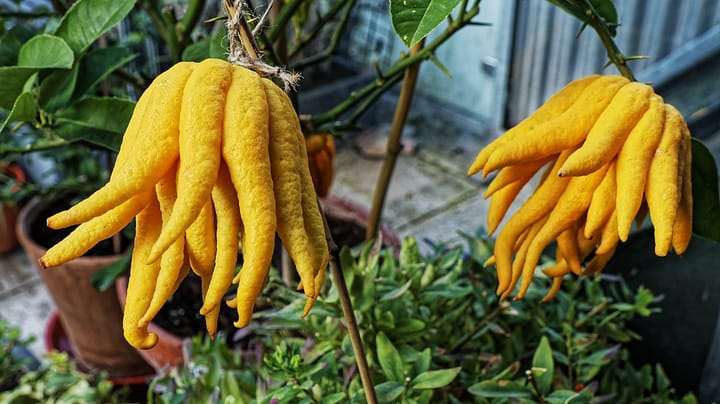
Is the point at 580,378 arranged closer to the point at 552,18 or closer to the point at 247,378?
the point at 247,378

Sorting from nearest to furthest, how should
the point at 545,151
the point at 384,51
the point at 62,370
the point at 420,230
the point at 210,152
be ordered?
the point at 210,152 < the point at 545,151 < the point at 62,370 < the point at 420,230 < the point at 384,51

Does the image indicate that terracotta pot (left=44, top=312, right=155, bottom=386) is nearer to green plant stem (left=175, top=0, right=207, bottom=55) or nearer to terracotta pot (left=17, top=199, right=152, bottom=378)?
terracotta pot (left=17, top=199, right=152, bottom=378)

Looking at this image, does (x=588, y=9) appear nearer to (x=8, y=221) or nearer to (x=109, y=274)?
(x=109, y=274)

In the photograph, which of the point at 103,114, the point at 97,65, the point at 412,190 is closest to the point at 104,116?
the point at 103,114

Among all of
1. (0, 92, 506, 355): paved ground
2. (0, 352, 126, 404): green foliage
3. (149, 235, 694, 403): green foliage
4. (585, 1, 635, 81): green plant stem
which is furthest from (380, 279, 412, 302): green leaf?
(0, 92, 506, 355): paved ground

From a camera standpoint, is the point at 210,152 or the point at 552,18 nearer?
the point at 210,152

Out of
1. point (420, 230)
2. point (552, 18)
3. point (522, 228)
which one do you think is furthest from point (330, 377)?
point (552, 18)
